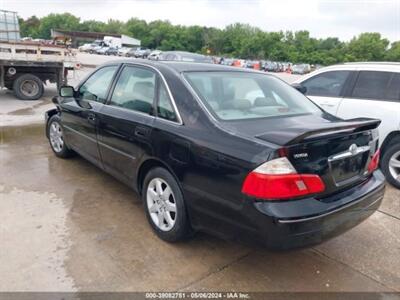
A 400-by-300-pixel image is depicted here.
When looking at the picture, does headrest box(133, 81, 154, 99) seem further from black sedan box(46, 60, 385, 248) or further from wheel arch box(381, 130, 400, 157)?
wheel arch box(381, 130, 400, 157)

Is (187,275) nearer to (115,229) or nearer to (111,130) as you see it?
(115,229)

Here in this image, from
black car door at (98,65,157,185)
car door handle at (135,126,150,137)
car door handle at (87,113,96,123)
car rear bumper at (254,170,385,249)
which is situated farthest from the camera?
car door handle at (87,113,96,123)

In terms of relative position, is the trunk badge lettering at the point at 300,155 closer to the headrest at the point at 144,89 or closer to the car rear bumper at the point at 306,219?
the car rear bumper at the point at 306,219

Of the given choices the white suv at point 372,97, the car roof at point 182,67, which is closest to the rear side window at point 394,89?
the white suv at point 372,97

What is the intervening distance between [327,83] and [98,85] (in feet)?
12.0

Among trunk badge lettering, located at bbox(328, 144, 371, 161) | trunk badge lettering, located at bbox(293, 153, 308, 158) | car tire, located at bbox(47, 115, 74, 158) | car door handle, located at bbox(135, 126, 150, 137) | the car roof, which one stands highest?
the car roof

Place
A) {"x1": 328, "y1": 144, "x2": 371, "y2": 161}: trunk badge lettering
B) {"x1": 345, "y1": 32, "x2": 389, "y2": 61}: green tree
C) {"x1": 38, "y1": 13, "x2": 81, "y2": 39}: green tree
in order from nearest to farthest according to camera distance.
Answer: {"x1": 328, "y1": 144, "x2": 371, "y2": 161}: trunk badge lettering
{"x1": 345, "y1": 32, "x2": 389, "y2": 61}: green tree
{"x1": 38, "y1": 13, "x2": 81, "y2": 39}: green tree

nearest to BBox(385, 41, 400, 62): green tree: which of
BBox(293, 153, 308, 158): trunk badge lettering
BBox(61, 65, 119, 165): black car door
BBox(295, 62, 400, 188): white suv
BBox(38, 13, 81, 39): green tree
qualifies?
BBox(295, 62, 400, 188): white suv

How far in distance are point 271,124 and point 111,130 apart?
1764mm

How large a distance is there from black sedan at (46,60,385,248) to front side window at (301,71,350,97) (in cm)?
209

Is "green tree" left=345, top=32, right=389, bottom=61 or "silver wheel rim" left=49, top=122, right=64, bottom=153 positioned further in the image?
"green tree" left=345, top=32, right=389, bottom=61

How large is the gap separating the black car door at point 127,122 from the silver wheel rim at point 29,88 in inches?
327

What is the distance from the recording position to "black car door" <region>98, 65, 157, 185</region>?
330 cm

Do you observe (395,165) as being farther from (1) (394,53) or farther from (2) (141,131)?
(1) (394,53)
